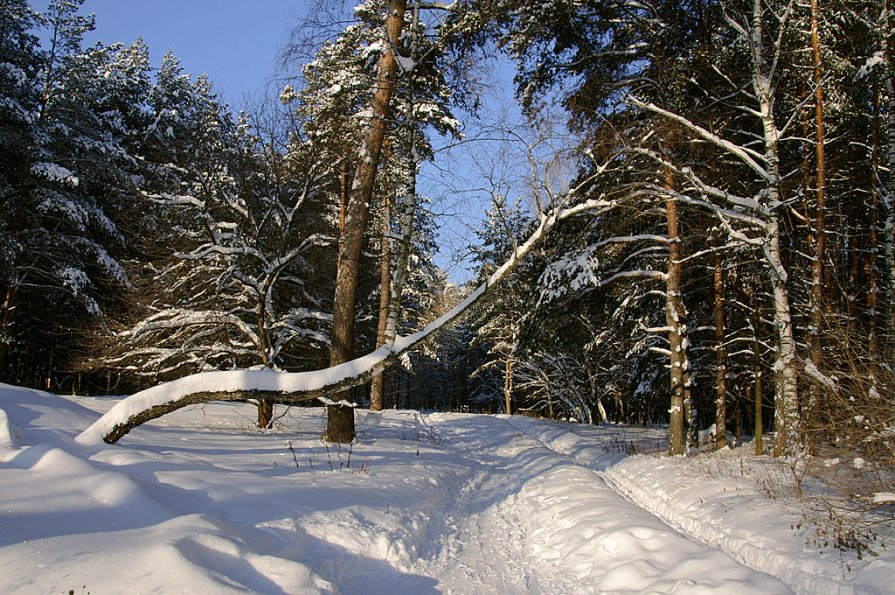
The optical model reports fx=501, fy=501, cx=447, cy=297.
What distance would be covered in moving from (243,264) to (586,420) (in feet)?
78.0

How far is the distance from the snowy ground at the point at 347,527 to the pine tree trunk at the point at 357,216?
92 cm

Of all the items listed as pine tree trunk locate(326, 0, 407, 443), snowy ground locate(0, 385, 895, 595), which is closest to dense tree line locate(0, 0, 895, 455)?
pine tree trunk locate(326, 0, 407, 443)

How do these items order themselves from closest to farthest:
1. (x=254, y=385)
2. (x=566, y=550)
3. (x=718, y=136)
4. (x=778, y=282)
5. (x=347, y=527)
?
(x=347, y=527) → (x=566, y=550) → (x=254, y=385) → (x=778, y=282) → (x=718, y=136)

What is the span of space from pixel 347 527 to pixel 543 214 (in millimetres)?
4683

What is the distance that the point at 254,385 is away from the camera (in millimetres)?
6301

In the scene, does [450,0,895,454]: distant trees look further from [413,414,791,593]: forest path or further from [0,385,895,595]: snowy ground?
[413,414,791,593]: forest path

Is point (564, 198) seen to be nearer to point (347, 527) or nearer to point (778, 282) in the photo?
point (347, 527)

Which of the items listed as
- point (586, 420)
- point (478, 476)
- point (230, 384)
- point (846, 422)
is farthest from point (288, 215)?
point (586, 420)

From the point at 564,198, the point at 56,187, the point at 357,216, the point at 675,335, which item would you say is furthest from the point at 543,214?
the point at 56,187

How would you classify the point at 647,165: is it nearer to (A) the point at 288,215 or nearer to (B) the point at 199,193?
(A) the point at 288,215

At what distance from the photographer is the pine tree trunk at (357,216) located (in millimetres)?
8625

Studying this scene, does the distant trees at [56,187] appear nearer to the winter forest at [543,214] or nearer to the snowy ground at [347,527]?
the winter forest at [543,214]

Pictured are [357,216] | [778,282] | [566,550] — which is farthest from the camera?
[778,282]

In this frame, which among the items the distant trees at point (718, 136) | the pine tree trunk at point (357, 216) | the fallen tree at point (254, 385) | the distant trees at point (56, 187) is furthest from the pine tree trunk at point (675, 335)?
the distant trees at point (56, 187)
